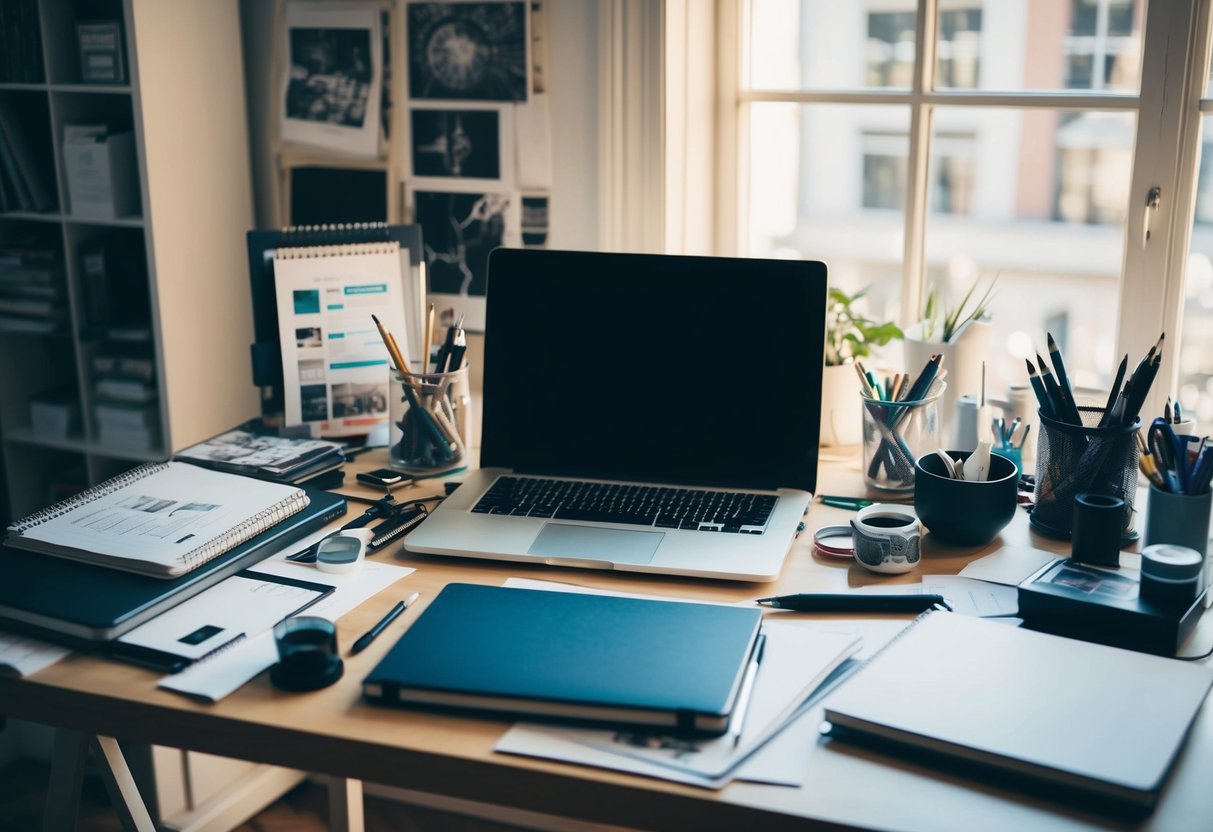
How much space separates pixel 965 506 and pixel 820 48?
920mm

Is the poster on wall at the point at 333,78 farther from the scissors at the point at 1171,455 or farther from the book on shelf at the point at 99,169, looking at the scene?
the scissors at the point at 1171,455

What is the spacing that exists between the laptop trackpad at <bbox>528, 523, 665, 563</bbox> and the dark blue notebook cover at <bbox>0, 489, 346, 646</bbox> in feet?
1.03

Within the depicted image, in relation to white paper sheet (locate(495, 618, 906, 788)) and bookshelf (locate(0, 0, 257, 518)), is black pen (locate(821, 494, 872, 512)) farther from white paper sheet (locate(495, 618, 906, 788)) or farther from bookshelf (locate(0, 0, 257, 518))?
bookshelf (locate(0, 0, 257, 518))

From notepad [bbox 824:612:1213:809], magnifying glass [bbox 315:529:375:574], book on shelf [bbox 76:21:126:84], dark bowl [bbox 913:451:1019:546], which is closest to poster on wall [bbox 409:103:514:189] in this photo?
book on shelf [bbox 76:21:126:84]

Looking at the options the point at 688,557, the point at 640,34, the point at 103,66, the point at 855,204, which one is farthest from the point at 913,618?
the point at 855,204

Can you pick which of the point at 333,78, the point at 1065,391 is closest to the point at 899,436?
the point at 1065,391

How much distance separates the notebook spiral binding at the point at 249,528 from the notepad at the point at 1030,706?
0.66 m

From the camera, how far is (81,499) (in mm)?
1347

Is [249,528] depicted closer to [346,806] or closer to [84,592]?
[84,592]

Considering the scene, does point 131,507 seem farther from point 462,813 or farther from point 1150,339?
point 1150,339

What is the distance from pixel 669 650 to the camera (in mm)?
1052

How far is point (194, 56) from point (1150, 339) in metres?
1.64

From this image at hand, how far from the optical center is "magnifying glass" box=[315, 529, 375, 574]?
Answer: 4.22ft

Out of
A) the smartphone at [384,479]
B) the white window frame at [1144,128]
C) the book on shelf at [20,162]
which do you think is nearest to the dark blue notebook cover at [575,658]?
the smartphone at [384,479]
